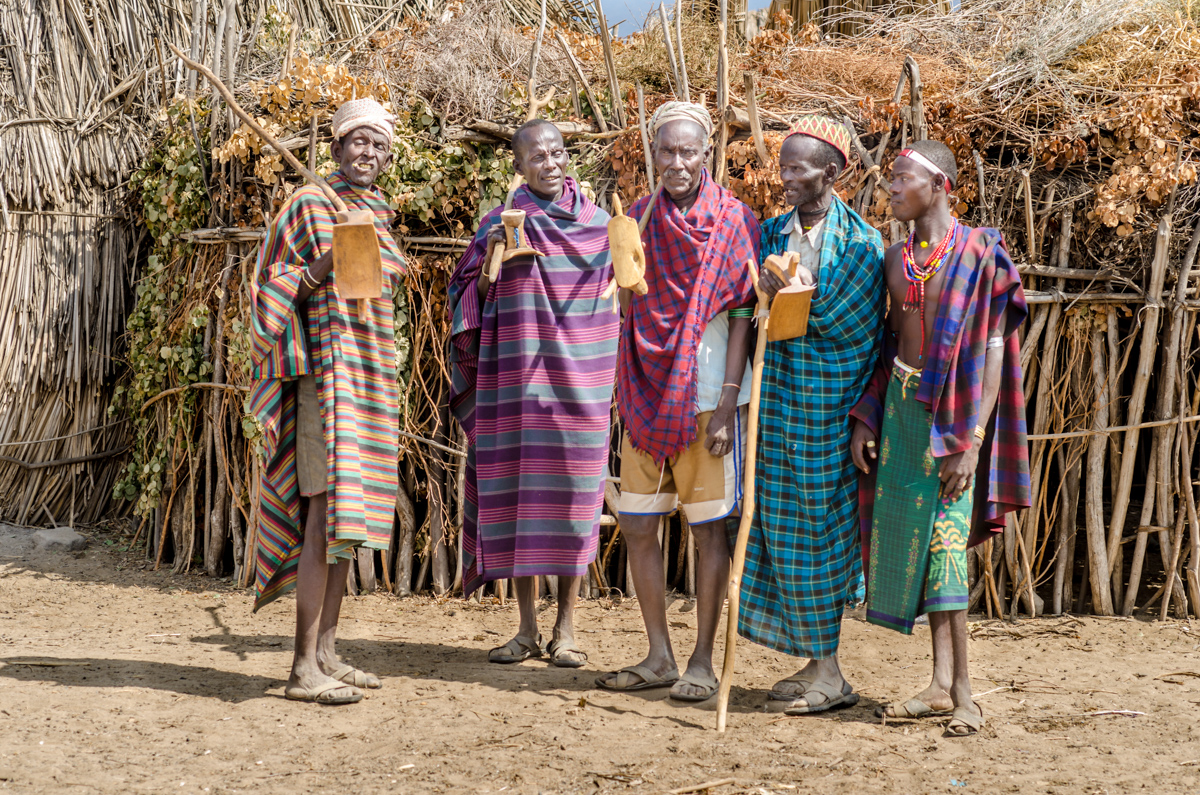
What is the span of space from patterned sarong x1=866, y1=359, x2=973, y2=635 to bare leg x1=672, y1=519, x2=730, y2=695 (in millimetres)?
501

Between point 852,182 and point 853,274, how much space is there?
1598 mm

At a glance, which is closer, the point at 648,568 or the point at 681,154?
the point at 681,154

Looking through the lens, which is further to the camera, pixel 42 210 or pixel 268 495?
pixel 42 210

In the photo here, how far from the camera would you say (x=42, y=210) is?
609 centimetres

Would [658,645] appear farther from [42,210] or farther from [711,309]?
[42,210]

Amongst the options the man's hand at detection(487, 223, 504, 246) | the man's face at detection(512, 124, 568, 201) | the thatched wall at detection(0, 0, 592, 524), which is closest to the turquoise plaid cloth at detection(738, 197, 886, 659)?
the man's face at detection(512, 124, 568, 201)

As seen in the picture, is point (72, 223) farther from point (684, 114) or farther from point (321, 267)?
point (684, 114)

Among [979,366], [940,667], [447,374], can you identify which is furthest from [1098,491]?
[447,374]

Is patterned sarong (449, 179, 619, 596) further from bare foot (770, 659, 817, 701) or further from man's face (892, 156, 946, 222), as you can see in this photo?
man's face (892, 156, 946, 222)

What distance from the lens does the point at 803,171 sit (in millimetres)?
3412

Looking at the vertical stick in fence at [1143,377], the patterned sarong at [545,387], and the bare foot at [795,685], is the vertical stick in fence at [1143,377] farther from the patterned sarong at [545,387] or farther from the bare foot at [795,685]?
the patterned sarong at [545,387]

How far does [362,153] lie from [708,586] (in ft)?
6.17

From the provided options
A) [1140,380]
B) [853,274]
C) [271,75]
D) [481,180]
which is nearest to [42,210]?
[271,75]

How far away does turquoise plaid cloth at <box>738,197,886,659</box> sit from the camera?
344 centimetres
